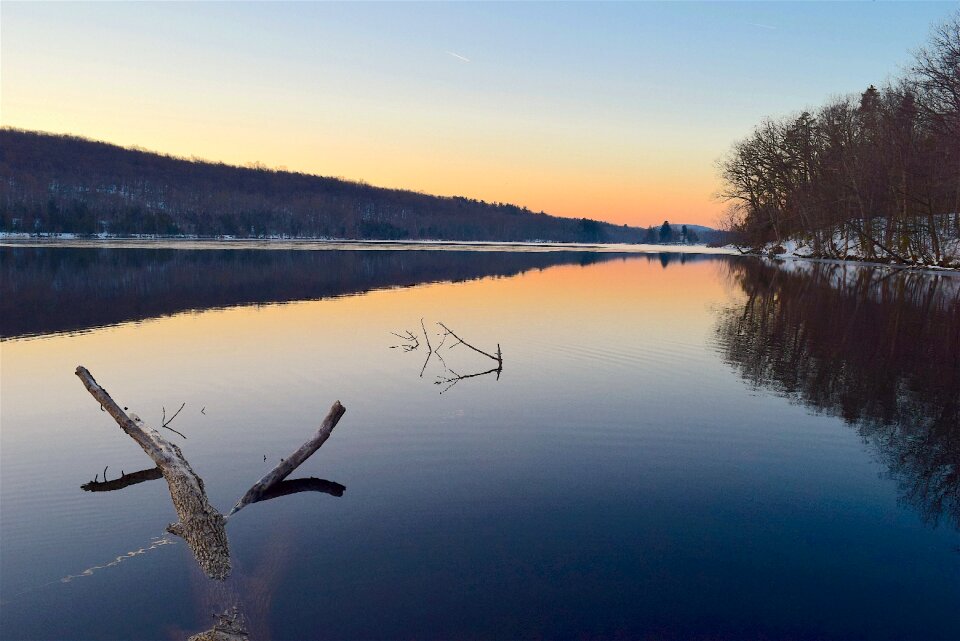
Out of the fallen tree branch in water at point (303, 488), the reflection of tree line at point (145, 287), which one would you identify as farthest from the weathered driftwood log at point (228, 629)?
the reflection of tree line at point (145, 287)

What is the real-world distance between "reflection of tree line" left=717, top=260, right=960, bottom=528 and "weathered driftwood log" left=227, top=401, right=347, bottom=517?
8740 mm

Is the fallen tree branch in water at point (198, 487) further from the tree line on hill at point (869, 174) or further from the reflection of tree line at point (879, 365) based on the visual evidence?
the tree line on hill at point (869, 174)

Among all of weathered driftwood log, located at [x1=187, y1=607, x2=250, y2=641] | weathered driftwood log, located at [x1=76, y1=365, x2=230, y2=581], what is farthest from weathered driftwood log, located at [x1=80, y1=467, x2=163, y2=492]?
weathered driftwood log, located at [x1=187, y1=607, x2=250, y2=641]

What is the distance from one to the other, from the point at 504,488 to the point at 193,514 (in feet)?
14.1

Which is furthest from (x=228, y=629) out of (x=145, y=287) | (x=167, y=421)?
(x=145, y=287)

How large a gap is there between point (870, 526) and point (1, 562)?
10902 mm

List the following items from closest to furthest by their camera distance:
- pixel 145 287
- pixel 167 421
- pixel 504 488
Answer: pixel 504 488, pixel 167 421, pixel 145 287

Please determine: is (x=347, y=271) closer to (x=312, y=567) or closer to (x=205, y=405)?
(x=205, y=405)

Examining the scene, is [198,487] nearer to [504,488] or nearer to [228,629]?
[228,629]

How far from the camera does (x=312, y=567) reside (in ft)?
22.7

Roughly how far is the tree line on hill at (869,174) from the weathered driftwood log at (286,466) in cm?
5246

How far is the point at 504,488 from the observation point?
9.09 m

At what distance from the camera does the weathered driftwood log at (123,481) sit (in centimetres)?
905

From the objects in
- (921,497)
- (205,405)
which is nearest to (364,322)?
(205,405)
